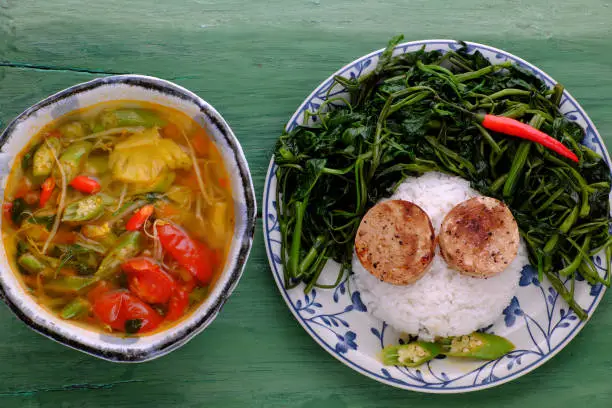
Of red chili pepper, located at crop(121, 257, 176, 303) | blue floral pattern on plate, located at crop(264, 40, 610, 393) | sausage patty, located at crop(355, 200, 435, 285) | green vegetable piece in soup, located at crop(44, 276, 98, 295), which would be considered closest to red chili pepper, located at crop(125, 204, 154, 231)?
red chili pepper, located at crop(121, 257, 176, 303)

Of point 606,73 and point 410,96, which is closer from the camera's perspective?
point 410,96

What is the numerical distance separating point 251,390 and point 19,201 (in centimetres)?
132

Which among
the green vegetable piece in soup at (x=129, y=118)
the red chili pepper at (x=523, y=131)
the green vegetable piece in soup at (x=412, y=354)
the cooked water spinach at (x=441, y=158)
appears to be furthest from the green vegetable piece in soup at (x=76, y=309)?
the red chili pepper at (x=523, y=131)

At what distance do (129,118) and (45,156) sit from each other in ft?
1.13

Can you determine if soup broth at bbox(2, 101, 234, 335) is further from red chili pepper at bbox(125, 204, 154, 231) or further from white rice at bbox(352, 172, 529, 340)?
white rice at bbox(352, 172, 529, 340)

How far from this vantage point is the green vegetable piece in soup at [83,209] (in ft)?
7.29

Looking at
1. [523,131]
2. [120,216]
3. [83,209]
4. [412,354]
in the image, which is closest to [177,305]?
[120,216]

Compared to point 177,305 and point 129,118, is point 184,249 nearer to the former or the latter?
point 177,305

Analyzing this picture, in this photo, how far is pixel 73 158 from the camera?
2.22m

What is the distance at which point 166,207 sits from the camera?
89.9 inches

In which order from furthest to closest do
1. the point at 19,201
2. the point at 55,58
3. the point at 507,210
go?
the point at 55,58, the point at 507,210, the point at 19,201

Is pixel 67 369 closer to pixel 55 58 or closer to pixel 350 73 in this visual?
pixel 55 58

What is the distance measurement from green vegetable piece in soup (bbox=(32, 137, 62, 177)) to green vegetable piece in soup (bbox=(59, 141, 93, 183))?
35 millimetres

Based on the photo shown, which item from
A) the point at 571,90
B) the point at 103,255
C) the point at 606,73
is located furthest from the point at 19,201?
the point at 606,73
